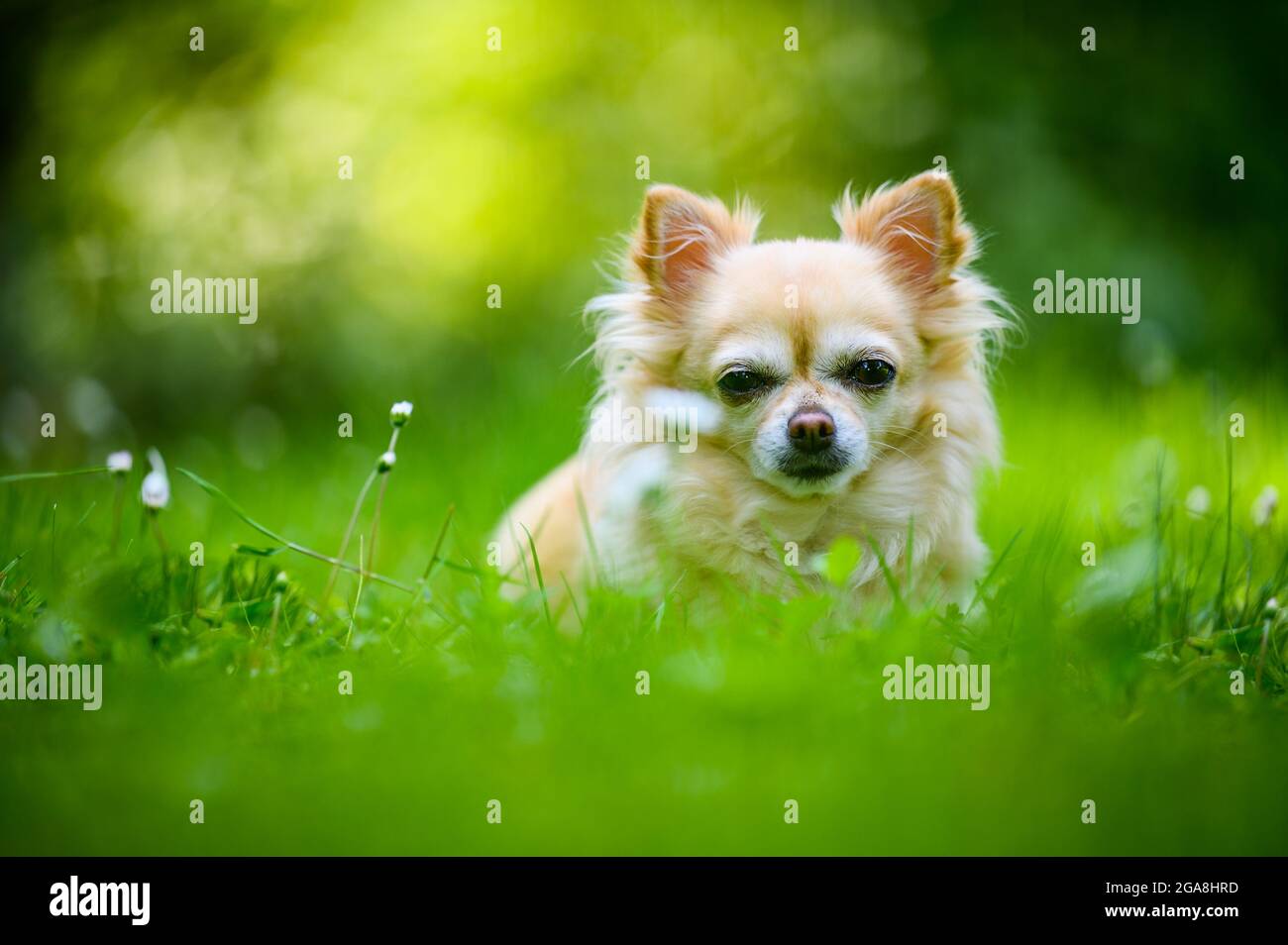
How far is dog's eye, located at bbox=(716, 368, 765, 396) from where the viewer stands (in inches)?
132

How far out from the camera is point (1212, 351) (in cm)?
671

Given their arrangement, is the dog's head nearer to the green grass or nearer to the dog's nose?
the dog's nose

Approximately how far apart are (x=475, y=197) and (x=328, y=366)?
1.51 m

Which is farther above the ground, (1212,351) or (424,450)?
(1212,351)

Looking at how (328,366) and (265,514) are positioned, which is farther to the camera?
(328,366)

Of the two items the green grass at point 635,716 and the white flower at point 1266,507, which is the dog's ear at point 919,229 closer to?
the green grass at point 635,716

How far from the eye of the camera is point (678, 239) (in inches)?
144

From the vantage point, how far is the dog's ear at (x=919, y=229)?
139 inches

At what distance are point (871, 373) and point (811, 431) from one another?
13.7 inches

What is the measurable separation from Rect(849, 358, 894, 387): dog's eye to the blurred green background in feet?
2.07

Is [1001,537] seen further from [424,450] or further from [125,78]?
[125,78]

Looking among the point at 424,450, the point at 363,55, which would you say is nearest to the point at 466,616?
the point at 424,450

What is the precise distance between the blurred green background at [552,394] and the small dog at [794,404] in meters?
0.35

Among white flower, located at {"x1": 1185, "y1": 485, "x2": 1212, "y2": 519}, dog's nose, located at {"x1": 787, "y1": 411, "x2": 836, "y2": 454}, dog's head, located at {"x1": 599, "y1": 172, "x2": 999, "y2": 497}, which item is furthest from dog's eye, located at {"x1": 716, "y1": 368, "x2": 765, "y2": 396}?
white flower, located at {"x1": 1185, "y1": 485, "x2": 1212, "y2": 519}
